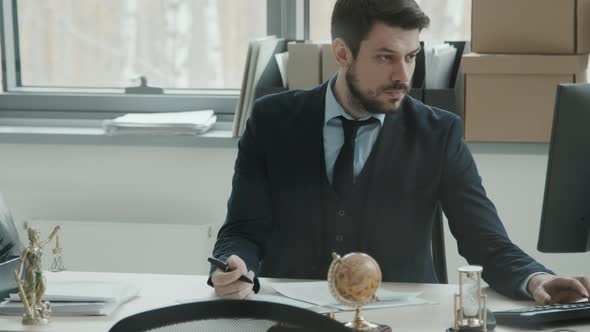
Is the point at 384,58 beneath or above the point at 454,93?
above

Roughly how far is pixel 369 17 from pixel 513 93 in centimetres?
88

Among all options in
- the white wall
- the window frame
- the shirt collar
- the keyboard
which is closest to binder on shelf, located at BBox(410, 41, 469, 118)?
the white wall

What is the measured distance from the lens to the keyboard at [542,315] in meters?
1.63

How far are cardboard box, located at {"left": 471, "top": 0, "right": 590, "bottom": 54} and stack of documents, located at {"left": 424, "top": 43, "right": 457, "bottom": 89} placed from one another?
A: 0.40ft

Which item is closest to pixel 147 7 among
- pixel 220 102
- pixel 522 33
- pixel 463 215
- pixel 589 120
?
pixel 220 102

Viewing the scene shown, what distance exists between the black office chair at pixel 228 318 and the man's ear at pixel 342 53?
1.45 meters

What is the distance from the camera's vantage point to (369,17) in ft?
7.05

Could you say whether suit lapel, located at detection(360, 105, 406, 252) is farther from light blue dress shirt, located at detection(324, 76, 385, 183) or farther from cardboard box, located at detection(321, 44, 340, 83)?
cardboard box, located at detection(321, 44, 340, 83)

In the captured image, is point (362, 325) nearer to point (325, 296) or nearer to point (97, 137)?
point (325, 296)

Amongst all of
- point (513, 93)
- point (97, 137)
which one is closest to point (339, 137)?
point (513, 93)

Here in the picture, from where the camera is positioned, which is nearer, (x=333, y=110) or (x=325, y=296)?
(x=325, y=296)

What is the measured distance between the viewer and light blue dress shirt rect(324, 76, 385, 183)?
86.0 inches

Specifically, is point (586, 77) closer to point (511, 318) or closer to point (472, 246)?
point (472, 246)

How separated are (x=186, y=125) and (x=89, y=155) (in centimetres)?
39
